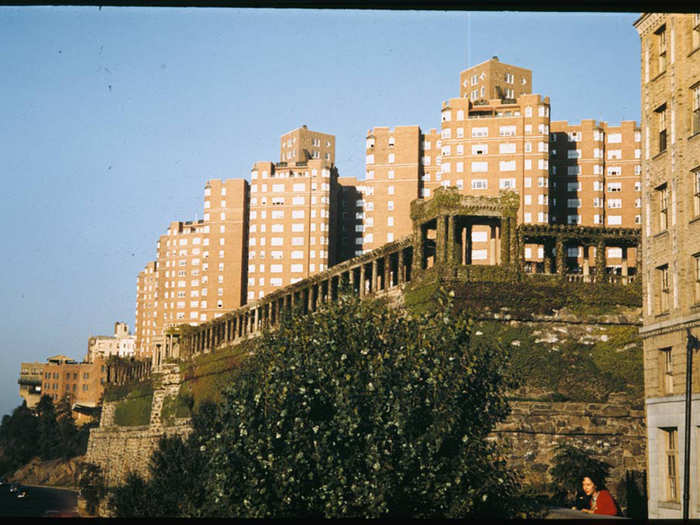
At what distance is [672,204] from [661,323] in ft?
15.4

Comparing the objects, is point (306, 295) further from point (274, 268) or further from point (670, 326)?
point (274, 268)

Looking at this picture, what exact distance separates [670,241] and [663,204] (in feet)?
6.38

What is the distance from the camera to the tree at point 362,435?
84.0 feet

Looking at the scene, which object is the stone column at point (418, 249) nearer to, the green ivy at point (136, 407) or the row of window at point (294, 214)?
the green ivy at point (136, 407)

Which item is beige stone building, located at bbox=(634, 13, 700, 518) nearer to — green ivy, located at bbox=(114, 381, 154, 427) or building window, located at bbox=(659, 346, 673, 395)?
building window, located at bbox=(659, 346, 673, 395)

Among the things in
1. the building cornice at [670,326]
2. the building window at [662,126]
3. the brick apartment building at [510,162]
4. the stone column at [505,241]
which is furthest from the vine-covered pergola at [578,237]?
the brick apartment building at [510,162]

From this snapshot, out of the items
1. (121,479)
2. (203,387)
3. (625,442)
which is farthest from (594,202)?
(625,442)

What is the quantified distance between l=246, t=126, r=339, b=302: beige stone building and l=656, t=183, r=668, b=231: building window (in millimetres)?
105210

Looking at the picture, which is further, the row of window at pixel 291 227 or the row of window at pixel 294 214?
the row of window at pixel 294 214

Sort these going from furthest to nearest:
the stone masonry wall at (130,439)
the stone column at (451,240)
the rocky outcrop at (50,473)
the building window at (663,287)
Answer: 1. the rocky outcrop at (50,473)
2. the stone masonry wall at (130,439)
3. the stone column at (451,240)
4. the building window at (663,287)

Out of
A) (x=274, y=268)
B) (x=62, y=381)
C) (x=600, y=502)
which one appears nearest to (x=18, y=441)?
(x=62, y=381)

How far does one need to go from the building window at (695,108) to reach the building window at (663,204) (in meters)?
2.83

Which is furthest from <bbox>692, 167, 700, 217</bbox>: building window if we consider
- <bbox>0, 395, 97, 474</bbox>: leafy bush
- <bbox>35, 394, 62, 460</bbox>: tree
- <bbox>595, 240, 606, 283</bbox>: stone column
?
<bbox>35, 394, 62, 460</bbox>: tree

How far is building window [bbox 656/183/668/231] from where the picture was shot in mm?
36000
